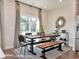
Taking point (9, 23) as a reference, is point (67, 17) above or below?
above

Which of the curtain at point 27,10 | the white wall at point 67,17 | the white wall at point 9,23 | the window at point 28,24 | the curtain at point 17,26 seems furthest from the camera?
the white wall at point 67,17

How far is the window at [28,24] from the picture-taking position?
7025mm

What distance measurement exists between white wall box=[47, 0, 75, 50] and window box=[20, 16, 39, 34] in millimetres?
1235

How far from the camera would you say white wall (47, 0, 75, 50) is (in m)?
7.30


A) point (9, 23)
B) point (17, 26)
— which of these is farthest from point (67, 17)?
point (9, 23)

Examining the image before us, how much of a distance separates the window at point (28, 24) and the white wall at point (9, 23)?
2.66 ft

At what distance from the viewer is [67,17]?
785cm

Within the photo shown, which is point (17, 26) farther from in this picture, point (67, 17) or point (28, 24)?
point (67, 17)

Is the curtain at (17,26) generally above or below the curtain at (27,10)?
below

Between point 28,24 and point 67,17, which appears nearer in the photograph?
point 28,24

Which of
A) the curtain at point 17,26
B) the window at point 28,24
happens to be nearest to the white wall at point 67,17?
the window at point 28,24

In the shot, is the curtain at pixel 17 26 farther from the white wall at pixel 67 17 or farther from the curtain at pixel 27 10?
the white wall at pixel 67 17

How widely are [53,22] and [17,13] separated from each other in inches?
128

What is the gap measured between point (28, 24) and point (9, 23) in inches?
67.7
